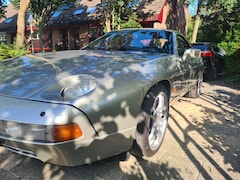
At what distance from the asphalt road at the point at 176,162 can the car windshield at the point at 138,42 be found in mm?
1203

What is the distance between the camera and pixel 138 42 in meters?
3.75

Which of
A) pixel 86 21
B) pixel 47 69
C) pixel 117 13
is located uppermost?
pixel 86 21

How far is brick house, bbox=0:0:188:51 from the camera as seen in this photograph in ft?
53.4

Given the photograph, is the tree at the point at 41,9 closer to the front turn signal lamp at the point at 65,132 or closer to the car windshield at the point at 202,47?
the car windshield at the point at 202,47

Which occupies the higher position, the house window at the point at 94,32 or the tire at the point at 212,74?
the house window at the point at 94,32

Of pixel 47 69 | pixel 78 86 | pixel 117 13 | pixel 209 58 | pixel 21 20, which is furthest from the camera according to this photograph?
pixel 117 13

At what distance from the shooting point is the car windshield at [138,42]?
365 cm

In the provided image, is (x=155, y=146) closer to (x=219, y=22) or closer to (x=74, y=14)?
(x=219, y=22)

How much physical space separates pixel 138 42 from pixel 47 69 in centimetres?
166

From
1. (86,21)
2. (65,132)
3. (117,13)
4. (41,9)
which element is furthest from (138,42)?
(86,21)

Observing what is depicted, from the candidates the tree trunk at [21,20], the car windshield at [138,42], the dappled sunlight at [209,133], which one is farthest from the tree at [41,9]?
the dappled sunlight at [209,133]

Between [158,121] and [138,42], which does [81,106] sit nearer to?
[158,121]

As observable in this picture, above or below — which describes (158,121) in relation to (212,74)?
below

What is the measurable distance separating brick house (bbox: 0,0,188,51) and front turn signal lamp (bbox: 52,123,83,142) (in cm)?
1474
